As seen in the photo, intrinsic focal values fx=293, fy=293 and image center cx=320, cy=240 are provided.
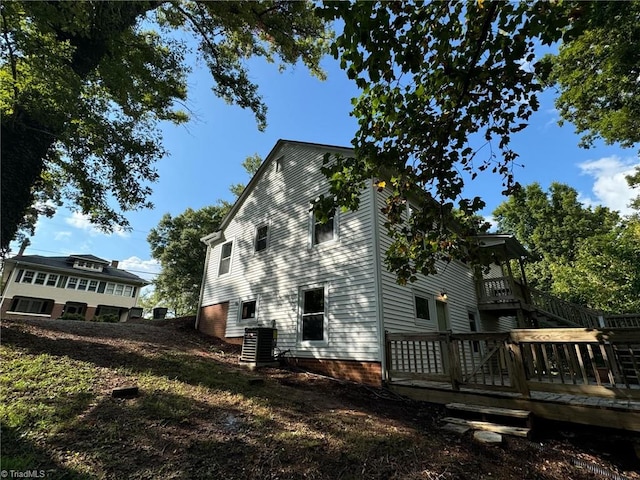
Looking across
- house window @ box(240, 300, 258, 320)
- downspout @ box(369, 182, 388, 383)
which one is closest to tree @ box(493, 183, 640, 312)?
downspout @ box(369, 182, 388, 383)

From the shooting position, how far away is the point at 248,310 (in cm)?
1158

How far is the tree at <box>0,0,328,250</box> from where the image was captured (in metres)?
5.95

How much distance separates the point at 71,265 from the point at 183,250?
10.3m

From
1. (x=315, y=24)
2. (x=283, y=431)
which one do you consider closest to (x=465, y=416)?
(x=283, y=431)

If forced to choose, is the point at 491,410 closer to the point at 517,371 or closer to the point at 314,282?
the point at 517,371

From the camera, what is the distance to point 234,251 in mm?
13320

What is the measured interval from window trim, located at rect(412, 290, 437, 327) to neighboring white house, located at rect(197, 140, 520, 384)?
0.11 feet

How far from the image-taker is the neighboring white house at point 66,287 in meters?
23.2

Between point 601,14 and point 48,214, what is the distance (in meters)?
22.5

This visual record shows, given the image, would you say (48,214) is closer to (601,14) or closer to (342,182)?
(342,182)

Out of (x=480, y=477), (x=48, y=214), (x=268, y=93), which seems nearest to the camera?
(x=480, y=477)

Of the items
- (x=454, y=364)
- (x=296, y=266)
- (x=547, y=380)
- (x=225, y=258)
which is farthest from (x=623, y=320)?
(x=225, y=258)

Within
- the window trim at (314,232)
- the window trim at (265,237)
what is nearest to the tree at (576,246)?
the window trim at (314,232)

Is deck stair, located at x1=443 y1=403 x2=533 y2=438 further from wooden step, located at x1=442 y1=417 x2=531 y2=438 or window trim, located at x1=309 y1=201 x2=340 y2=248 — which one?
window trim, located at x1=309 y1=201 x2=340 y2=248
